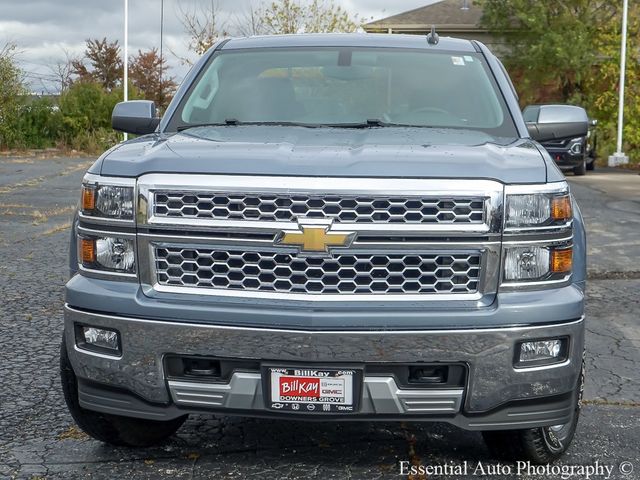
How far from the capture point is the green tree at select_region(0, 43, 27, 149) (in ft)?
104

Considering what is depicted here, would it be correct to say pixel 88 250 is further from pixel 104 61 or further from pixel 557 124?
pixel 104 61

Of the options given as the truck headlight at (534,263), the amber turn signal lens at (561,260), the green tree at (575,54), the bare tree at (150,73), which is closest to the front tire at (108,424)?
the truck headlight at (534,263)

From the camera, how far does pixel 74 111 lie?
32.0 metres

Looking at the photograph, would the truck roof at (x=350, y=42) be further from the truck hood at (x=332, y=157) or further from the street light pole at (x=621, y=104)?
the street light pole at (x=621, y=104)

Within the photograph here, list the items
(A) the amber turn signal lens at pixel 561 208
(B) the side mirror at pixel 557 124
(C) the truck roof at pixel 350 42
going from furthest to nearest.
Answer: (C) the truck roof at pixel 350 42
(B) the side mirror at pixel 557 124
(A) the amber turn signal lens at pixel 561 208

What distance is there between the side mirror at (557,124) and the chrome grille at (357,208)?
65.5 inches

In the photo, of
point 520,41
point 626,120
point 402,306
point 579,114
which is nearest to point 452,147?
point 402,306

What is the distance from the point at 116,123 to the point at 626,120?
2706cm

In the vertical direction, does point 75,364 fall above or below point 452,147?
below

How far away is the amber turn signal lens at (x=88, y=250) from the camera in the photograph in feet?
11.9

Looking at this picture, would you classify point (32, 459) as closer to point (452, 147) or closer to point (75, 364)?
point (75, 364)

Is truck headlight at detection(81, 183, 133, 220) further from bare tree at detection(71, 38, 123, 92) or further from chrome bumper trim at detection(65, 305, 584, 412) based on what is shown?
bare tree at detection(71, 38, 123, 92)

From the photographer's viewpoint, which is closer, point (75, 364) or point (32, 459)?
point (75, 364)

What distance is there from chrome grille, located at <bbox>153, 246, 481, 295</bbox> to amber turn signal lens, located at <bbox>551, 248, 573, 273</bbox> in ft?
0.95
